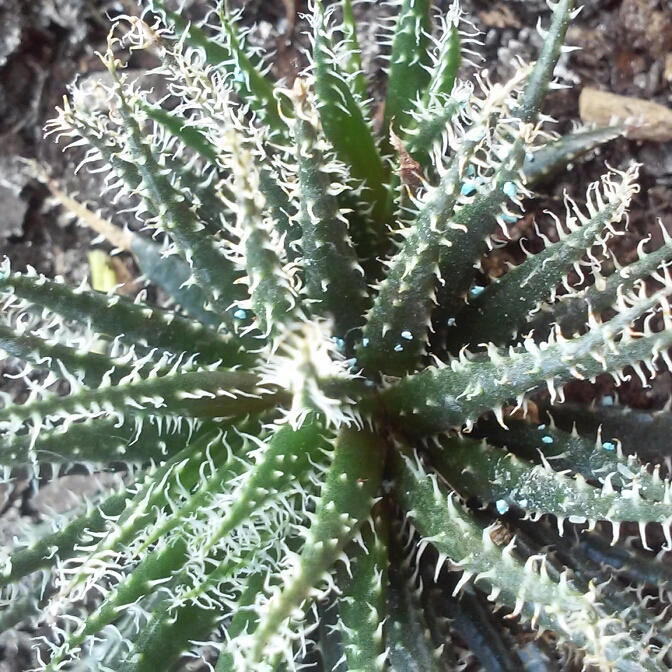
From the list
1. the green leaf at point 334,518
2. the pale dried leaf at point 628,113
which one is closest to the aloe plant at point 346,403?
the green leaf at point 334,518

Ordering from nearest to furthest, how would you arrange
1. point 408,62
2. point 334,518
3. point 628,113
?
point 334,518 < point 408,62 < point 628,113

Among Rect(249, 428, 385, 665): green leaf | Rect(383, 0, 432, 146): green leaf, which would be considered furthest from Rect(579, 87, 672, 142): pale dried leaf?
Rect(249, 428, 385, 665): green leaf

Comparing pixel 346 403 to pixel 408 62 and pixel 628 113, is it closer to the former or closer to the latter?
pixel 408 62

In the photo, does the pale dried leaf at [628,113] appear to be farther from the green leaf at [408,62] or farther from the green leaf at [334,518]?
the green leaf at [334,518]

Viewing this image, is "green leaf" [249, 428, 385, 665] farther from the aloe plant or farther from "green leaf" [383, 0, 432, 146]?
"green leaf" [383, 0, 432, 146]

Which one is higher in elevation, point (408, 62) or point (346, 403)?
point (408, 62)

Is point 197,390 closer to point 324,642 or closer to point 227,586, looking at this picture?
point 227,586

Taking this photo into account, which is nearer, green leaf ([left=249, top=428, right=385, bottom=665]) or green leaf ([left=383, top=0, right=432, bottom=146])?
green leaf ([left=249, top=428, right=385, bottom=665])

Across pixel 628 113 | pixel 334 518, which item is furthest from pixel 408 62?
pixel 334 518

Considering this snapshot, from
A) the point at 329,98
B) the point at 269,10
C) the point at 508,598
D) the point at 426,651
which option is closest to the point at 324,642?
the point at 426,651
